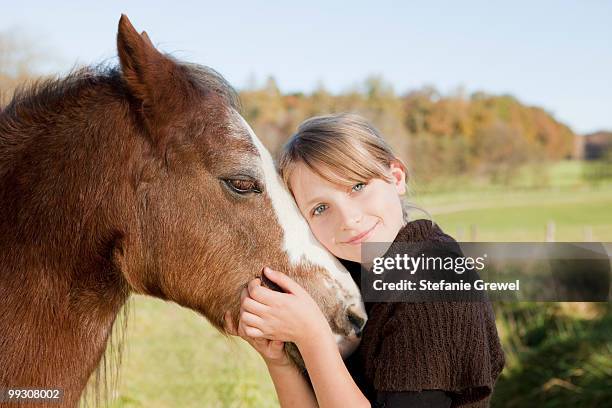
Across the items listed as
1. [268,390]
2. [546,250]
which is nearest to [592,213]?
[546,250]

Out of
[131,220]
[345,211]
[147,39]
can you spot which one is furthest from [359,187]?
[147,39]

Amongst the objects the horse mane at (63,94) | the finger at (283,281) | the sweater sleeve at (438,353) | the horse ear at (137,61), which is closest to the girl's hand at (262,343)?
the finger at (283,281)

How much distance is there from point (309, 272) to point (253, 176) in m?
0.44

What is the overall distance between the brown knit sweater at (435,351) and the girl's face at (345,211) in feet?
1.06

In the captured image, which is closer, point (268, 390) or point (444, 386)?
point (444, 386)

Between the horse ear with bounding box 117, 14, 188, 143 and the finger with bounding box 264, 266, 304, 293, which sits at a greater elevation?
the horse ear with bounding box 117, 14, 188, 143

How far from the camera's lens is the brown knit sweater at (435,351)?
2197 millimetres

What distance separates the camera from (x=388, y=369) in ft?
7.34

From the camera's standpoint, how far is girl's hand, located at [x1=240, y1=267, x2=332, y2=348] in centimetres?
224

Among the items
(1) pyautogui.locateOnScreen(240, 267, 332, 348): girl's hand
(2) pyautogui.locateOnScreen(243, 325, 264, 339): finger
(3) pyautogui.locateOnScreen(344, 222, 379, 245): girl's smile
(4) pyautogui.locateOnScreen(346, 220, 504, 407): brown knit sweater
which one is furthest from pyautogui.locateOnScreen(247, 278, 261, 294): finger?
(4) pyautogui.locateOnScreen(346, 220, 504, 407): brown knit sweater

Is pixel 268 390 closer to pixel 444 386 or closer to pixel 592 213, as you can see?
pixel 444 386

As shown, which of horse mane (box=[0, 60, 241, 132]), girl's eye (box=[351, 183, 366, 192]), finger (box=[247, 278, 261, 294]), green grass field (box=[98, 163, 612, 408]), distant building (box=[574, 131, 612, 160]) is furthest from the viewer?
distant building (box=[574, 131, 612, 160])

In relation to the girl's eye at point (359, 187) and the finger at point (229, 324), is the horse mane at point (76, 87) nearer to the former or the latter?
the girl's eye at point (359, 187)

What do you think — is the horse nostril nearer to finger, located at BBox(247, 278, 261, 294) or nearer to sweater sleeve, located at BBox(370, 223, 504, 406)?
sweater sleeve, located at BBox(370, 223, 504, 406)
